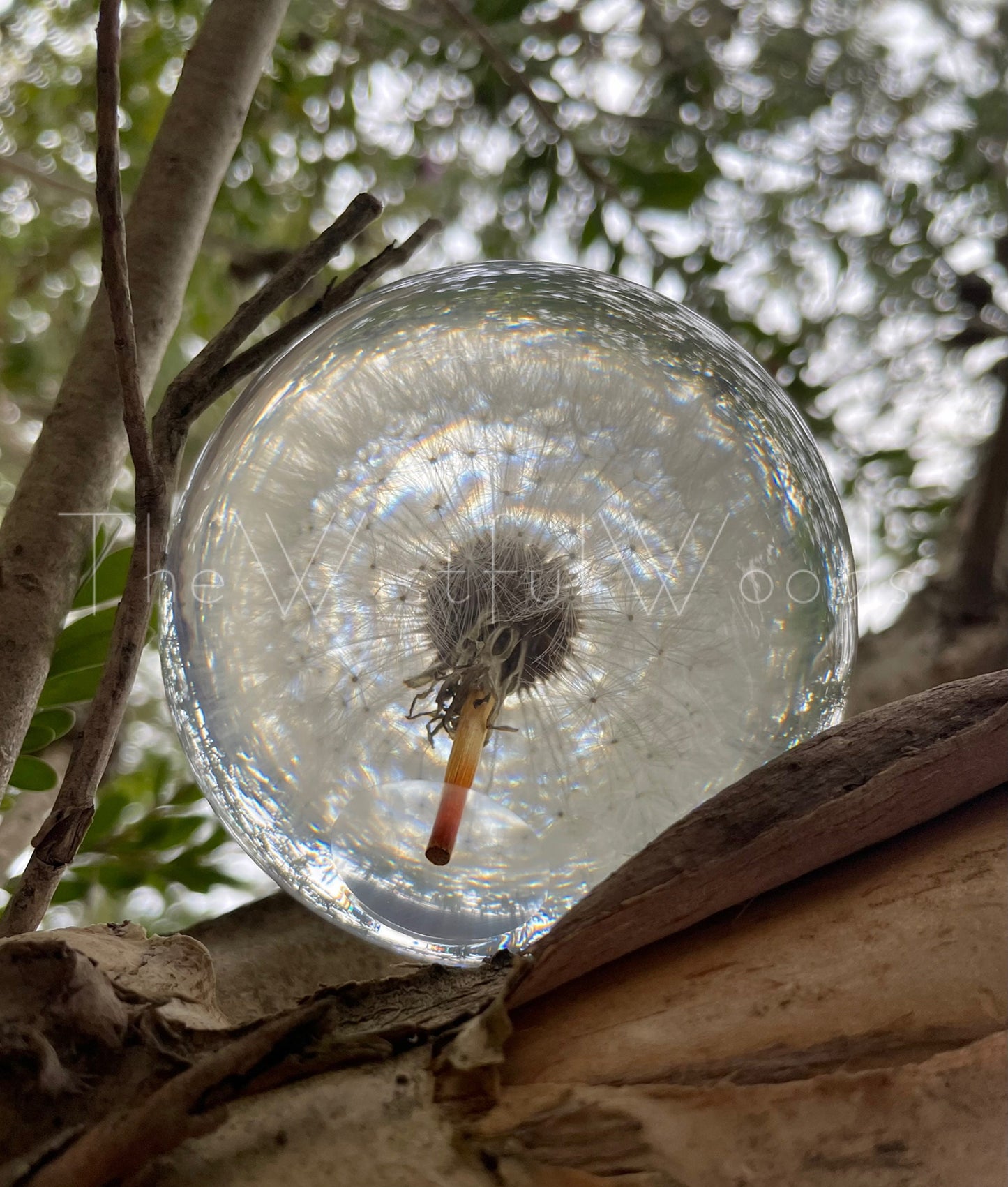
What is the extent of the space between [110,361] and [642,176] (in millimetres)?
802

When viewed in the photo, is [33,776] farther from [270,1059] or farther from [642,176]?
[642,176]

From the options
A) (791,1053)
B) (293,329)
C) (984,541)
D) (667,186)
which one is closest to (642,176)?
(667,186)

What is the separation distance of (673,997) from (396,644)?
20 cm

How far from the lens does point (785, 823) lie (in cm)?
38

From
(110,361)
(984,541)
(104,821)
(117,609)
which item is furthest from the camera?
(984,541)

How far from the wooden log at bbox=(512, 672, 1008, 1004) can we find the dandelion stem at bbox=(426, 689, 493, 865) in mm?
102

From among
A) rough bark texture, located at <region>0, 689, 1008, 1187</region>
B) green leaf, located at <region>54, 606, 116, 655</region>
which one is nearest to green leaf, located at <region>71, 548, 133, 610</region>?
green leaf, located at <region>54, 606, 116, 655</region>

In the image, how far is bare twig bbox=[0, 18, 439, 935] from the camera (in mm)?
435

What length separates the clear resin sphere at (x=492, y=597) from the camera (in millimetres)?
477

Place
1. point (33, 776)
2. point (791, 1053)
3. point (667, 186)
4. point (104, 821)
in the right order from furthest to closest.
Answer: point (667, 186)
point (104, 821)
point (33, 776)
point (791, 1053)

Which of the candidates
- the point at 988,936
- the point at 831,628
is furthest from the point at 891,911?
the point at 831,628

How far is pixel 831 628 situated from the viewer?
53cm

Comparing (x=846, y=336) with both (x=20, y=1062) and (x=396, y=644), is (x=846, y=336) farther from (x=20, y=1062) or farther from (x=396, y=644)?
(x=20, y=1062)

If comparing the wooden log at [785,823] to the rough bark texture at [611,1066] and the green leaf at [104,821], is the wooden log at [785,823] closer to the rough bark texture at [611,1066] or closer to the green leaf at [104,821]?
the rough bark texture at [611,1066]
